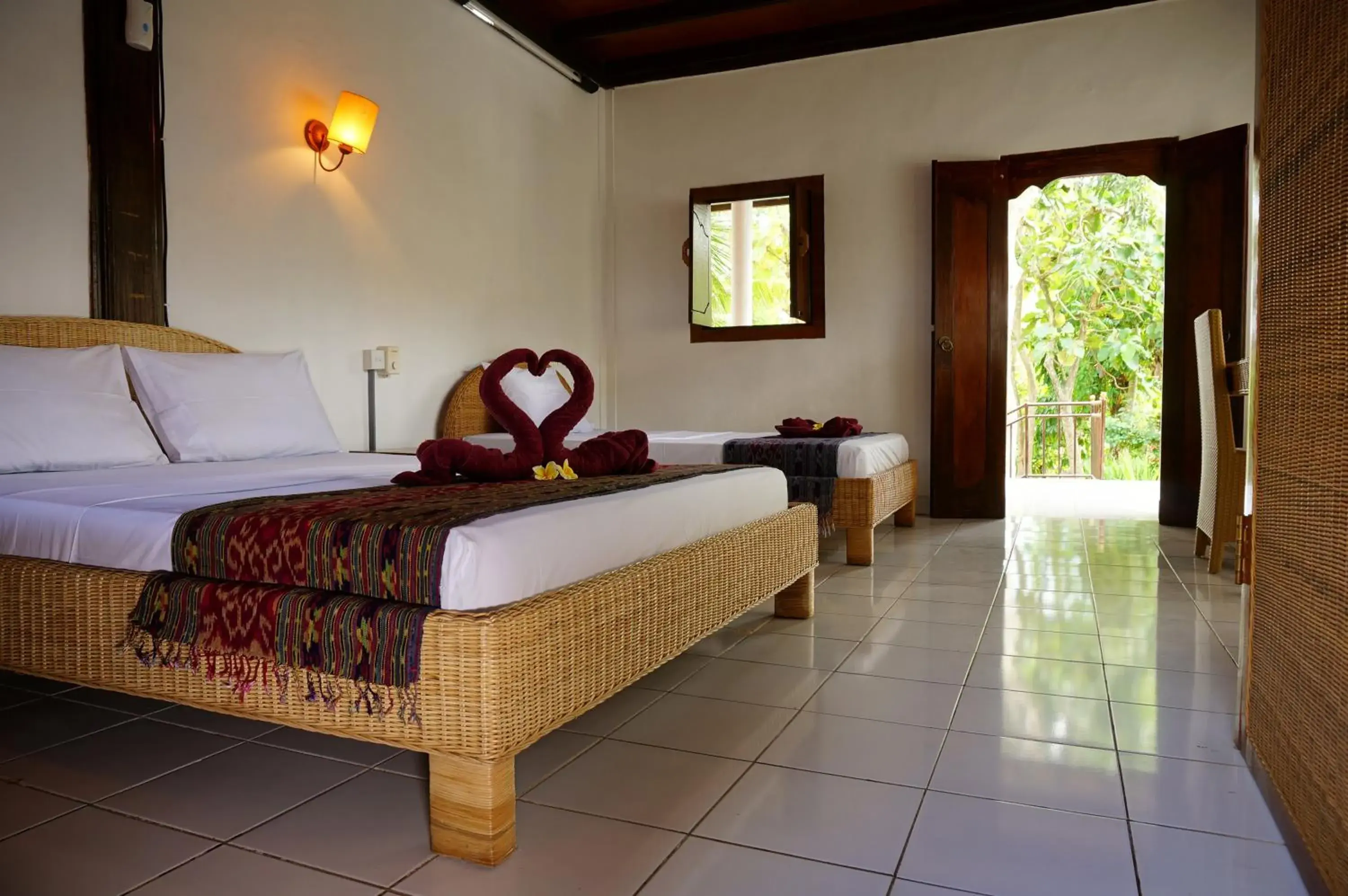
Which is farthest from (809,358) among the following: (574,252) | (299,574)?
(299,574)

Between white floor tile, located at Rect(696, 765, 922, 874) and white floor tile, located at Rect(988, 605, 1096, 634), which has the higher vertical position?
white floor tile, located at Rect(988, 605, 1096, 634)

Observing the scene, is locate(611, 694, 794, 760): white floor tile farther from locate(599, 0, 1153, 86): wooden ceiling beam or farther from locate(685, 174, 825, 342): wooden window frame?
locate(599, 0, 1153, 86): wooden ceiling beam

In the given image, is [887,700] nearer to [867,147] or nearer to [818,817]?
[818,817]

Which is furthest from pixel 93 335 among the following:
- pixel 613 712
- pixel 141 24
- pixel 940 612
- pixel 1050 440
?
pixel 1050 440

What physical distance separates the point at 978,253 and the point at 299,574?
4853 mm

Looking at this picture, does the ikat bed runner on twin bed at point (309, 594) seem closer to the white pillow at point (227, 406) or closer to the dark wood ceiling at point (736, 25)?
the white pillow at point (227, 406)

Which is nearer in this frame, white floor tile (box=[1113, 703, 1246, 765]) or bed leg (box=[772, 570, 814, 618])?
white floor tile (box=[1113, 703, 1246, 765])

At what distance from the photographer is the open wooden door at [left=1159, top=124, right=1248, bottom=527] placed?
4.85 meters

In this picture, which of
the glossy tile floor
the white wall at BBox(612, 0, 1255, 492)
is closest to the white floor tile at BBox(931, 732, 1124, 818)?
the glossy tile floor

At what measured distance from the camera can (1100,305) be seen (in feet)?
34.5

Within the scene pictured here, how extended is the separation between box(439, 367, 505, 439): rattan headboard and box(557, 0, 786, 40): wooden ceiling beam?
2.35 m

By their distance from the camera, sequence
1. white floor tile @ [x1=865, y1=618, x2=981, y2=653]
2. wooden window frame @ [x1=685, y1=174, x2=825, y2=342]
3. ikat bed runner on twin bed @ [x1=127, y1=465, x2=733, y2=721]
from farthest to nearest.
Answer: wooden window frame @ [x1=685, y1=174, x2=825, y2=342], white floor tile @ [x1=865, y1=618, x2=981, y2=653], ikat bed runner on twin bed @ [x1=127, y1=465, x2=733, y2=721]

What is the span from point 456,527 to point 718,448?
9.56 ft

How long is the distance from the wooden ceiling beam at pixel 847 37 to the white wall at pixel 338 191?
59cm
